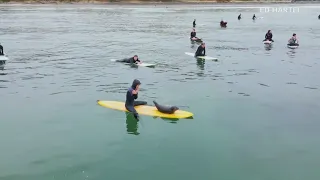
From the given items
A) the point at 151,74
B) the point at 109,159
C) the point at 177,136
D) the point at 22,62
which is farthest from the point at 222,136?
the point at 22,62

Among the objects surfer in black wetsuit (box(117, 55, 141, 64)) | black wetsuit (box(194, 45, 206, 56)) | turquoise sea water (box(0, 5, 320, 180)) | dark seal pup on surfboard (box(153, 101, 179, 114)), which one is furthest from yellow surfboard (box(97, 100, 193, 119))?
black wetsuit (box(194, 45, 206, 56))

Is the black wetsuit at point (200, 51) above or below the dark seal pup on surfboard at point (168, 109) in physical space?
above

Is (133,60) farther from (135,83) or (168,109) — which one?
(135,83)

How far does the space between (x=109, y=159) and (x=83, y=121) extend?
194 inches

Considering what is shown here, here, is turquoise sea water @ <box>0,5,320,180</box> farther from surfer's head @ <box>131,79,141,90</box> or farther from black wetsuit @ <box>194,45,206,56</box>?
surfer's head @ <box>131,79,141,90</box>

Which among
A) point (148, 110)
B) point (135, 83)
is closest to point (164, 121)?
point (148, 110)

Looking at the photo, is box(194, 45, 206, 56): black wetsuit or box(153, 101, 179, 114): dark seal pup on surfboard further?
box(194, 45, 206, 56): black wetsuit

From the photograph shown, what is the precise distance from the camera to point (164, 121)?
1948 cm

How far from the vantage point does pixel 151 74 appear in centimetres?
3050

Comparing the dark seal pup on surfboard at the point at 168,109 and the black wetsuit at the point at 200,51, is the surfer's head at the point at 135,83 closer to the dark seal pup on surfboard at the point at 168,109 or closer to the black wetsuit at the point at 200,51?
the dark seal pup on surfboard at the point at 168,109

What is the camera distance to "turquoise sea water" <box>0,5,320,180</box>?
14.7 metres

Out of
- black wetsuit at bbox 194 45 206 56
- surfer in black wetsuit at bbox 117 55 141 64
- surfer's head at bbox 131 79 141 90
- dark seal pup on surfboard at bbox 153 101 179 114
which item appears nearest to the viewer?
surfer's head at bbox 131 79 141 90

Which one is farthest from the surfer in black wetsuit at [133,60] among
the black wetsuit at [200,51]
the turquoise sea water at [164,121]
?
the black wetsuit at [200,51]

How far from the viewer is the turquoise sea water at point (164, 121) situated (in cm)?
1473
